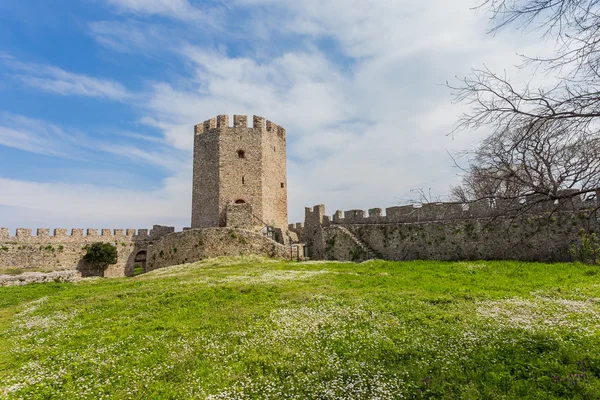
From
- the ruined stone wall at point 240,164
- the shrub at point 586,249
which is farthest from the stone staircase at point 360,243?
the shrub at point 586,249

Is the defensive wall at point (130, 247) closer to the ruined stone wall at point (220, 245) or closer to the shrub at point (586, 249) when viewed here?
the ruined stone wall at point (220, 245)

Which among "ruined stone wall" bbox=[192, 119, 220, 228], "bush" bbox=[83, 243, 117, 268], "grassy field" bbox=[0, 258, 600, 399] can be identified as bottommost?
"grassy field" bbox=[0, 258, 600, 399]

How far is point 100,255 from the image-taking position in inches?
1359

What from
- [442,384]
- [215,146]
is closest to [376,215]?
[215,146]

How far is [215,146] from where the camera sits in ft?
114

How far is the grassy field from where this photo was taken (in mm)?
5957

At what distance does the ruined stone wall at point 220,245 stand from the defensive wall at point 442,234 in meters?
4.14

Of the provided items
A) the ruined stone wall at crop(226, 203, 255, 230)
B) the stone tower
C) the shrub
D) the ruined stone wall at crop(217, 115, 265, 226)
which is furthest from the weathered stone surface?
the shrub

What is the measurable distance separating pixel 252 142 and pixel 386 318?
28440 mm

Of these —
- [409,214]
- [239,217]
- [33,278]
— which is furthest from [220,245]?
[409,214]

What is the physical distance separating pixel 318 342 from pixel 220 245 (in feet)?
68.0

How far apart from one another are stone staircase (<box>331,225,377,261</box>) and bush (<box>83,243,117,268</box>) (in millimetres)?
23032

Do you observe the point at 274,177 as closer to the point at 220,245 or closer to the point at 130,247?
the point at 220,245

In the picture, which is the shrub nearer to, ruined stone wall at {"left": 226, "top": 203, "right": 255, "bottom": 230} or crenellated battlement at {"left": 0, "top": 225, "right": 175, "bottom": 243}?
ruined stone wall at {"left": 226, "top": 203, "right": 255, "bottom": 230}
